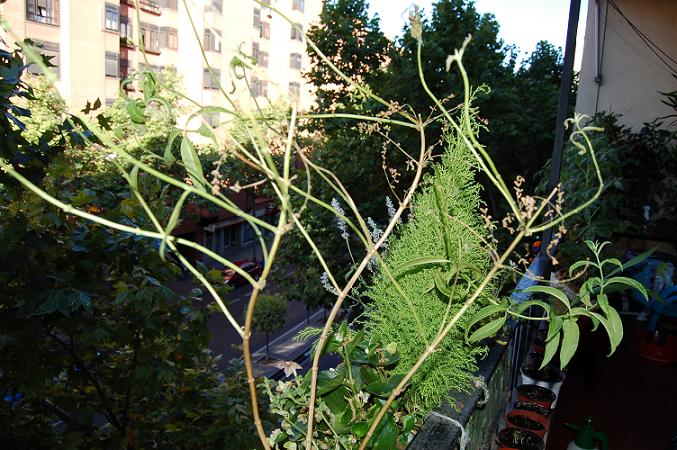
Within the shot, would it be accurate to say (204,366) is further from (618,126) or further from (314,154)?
(314,154)

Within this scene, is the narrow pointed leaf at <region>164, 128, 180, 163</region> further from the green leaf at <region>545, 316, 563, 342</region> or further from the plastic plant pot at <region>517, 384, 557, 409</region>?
the plastic plant pot at <region>517, 384, 557, 409</region>

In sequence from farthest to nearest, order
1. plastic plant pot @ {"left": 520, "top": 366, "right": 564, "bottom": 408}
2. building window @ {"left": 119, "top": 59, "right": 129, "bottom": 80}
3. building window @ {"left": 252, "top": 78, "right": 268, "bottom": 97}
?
1. building window @ {"left": 119, "top": 59, "right": 129, "bottom": 80}
2. plastic plant pot @ {"left": 520, "top": 366, "right": 564, "bottom": 408}
3. building window @ {"left": 252, "top": 78, "right": 268, "bottom": 97}

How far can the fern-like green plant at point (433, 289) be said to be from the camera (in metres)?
1.29

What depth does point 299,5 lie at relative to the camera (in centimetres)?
2433

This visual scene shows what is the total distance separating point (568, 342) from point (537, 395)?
109cm

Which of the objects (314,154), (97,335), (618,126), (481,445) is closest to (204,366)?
(97,335)

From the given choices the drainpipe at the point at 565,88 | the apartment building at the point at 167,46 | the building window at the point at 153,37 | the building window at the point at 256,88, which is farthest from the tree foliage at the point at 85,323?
the building window at the point at 153,37

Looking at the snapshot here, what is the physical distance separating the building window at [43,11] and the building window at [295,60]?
10860 mm

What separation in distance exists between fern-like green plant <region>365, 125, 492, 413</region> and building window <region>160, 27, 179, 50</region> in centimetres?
1876

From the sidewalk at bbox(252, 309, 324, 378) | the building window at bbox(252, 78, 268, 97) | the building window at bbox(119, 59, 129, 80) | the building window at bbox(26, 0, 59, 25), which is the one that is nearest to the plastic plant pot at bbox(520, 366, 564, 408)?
the building window at bbox(252, 78, 268, 97)

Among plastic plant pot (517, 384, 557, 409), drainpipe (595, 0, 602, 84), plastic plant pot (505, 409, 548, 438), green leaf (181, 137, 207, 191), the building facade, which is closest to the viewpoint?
green leaf (181, 137, 207, 191)

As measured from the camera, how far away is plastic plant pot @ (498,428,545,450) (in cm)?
169

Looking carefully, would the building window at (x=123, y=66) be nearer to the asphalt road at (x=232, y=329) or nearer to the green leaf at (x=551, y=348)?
the asphalt road at (x=232, y=329)

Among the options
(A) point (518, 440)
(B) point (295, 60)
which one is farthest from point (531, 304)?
(B) point (295, 60)
